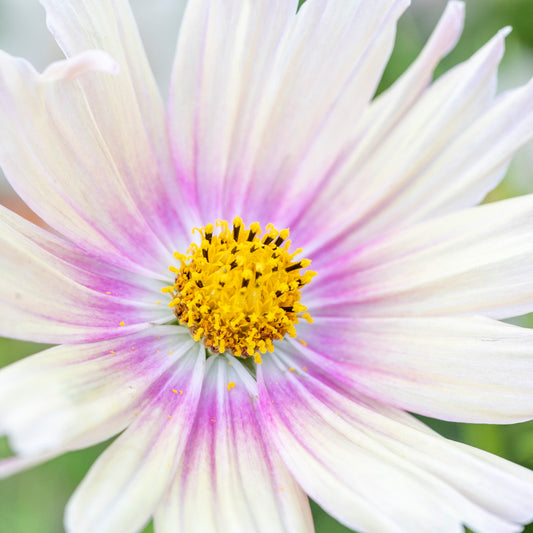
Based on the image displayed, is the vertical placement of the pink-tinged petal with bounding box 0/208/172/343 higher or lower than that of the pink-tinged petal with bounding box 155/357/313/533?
higher

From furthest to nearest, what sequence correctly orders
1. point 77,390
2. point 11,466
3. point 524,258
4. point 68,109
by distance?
point 524,258 → point 68,109 → point 77,390 → point 11,466

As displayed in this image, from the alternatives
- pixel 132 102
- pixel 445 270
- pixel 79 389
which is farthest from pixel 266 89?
pixel 79 389

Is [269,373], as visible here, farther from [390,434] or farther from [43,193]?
[43,193]

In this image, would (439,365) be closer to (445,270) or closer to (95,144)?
(445,270)

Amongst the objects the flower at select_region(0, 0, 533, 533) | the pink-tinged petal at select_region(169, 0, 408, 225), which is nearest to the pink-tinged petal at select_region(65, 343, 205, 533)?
the flower at select_region(0, 0, 533, 533)

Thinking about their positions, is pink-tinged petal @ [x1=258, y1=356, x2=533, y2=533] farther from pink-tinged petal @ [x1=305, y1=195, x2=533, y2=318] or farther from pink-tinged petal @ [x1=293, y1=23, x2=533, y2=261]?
pink-tinged petal @ [x1=293, y1=23, x2=533, y2=261]

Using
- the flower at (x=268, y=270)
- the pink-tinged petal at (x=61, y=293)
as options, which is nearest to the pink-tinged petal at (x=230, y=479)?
the flower at (x=268, y=270)

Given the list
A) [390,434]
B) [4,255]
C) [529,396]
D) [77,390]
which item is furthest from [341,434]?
[4,255]
